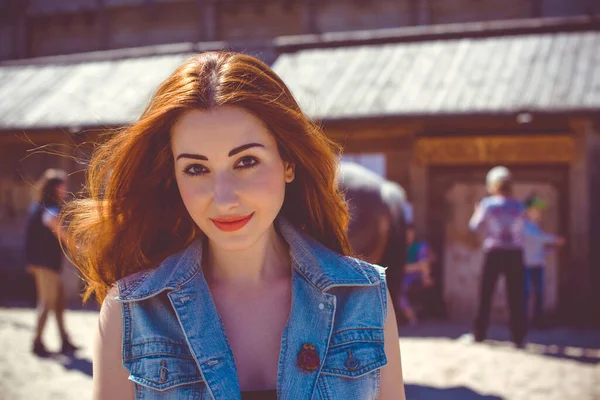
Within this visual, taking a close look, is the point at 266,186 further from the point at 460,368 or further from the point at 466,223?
the point at 466,223

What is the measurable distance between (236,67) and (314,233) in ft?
1.57

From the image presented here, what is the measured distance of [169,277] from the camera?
1515 mm

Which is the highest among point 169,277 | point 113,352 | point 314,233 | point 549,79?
point 549,79

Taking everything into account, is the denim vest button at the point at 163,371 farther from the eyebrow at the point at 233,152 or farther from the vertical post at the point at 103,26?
the vertical post at the point at 103,26

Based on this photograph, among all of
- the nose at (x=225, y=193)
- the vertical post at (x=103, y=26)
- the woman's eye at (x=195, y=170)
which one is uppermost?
the vertical post at (x=103, y=26)

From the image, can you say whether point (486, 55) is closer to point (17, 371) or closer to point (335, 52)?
point (335, 52)

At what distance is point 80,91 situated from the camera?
9.80 m

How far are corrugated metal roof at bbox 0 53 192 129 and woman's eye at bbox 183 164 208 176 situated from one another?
7.07m

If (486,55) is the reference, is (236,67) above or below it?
below

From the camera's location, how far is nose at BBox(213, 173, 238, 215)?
1.50 m

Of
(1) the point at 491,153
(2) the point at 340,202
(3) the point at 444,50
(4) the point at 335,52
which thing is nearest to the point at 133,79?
(4) the point at 335,52

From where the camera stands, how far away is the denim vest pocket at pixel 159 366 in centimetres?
139

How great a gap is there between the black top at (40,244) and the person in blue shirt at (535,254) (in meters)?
4.41

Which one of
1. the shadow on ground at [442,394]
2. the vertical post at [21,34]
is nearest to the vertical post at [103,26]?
the vertical post at [21,34]
